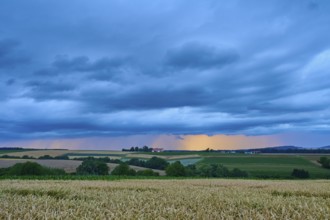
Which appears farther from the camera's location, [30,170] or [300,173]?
[300,173]

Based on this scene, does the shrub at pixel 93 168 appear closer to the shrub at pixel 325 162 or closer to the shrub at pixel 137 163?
the shrub at pixel 137 163

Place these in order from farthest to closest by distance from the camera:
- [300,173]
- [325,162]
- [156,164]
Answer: [156,164] → [325,162] → [300,173]

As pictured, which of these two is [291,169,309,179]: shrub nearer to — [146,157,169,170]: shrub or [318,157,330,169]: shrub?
[318,157,330,169]: shrub

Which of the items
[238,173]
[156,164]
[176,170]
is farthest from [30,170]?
[238,173]

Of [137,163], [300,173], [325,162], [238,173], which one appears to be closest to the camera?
[300,173]

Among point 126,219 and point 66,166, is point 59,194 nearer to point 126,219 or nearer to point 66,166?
point 126,219

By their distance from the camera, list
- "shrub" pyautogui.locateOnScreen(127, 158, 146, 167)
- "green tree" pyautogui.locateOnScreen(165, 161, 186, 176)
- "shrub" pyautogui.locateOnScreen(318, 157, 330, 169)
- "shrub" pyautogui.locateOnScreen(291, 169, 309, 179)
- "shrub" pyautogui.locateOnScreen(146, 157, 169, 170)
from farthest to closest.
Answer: "shrub" pyautogui.locateOnScreen(146, 157, 169, 170) < "shrub" pyautogui.locateOnScreen(127, 158, 146, 167) < "shrub" pyautogui.locateOnScreen(318, 157, 330, 169) < "shrub" pyautogui.locateOnScreen(291, 169, 309, 179) < "green tree" pyautogui.locateOnScreen(165, 161, 186, 176)

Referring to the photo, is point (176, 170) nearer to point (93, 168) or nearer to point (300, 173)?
point (93, 168)

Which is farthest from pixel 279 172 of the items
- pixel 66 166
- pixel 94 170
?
pixel 66 166

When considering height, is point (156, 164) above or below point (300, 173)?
above

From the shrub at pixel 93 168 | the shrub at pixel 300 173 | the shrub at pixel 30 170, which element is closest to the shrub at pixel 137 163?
the shrub at pixel 93 168

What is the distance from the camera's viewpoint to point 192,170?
235ft

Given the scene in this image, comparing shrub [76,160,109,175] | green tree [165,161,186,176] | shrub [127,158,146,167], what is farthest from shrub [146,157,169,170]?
green tree [165,161,186,176]

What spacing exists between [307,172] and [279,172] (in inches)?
214
